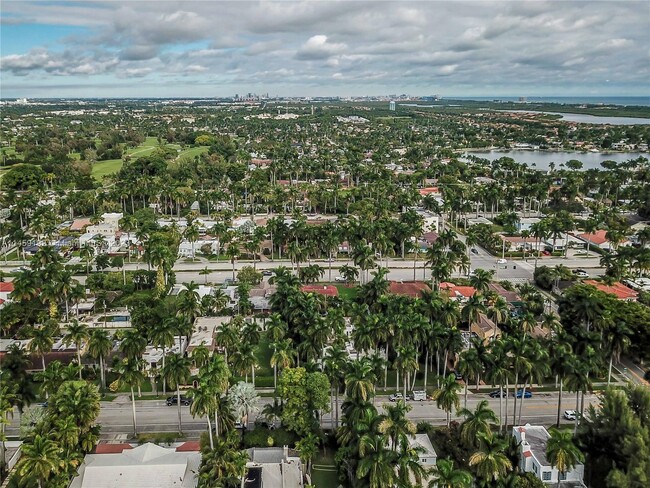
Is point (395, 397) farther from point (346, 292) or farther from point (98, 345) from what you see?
point (346, 292)

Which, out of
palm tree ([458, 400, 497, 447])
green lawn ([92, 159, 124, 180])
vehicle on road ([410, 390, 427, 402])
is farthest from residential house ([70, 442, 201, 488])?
green lawn ([92, 159, 124, 180])

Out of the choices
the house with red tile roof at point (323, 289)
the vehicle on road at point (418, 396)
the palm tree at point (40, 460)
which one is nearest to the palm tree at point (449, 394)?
the vehicle on road at point (418, 396)

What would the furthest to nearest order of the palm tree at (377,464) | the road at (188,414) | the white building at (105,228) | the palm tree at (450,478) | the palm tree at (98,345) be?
1. the white building at (105,228)
2. the palm tree at (98,345)
3. the road at (188,414)
4. the palm tree at (377,464)
5. the palm tree at (450,478)

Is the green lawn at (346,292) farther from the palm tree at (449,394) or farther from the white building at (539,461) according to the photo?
the white building at (539,461)

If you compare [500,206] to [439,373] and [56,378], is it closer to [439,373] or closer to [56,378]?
[439,373]

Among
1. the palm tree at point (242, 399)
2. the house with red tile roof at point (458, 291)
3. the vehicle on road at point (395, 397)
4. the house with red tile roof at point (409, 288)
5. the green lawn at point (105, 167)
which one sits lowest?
the vehicle on road at point (395, 397)

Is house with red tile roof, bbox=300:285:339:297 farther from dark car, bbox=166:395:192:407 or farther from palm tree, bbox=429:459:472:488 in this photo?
palm tree, bbox=429:459:472:488

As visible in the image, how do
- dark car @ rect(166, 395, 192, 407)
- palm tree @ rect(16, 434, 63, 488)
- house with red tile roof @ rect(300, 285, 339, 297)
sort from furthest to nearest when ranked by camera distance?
house with red tile roof @ rect(300, 285, 339, 297)
dark car @ rect(166, 395, 192, 407)
palm tree @ rect(16, 434, 63, 488)
